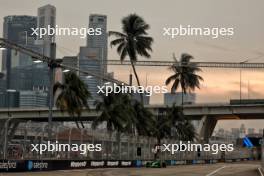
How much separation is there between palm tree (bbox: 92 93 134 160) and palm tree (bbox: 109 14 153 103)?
16200 mm

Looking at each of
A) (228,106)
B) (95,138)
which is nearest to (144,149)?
(95,138)

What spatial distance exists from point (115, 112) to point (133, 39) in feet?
66.4

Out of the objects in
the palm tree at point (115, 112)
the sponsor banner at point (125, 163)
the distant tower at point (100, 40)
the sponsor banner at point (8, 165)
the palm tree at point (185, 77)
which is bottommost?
the sponsor banner at point (125, 163)

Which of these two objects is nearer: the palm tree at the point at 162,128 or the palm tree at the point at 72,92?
the palm tree at the point at 72,92

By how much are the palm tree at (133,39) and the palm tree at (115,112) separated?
16.2 m

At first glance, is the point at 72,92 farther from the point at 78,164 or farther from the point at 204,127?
the point at 204,127

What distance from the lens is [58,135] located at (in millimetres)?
48062

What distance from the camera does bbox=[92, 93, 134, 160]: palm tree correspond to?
261 feet

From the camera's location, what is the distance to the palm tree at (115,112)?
7944cm

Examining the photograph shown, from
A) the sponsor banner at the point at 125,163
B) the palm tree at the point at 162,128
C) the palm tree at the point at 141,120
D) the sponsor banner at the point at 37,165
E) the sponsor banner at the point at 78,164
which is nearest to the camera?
the sponsor banner at the point at 37,165

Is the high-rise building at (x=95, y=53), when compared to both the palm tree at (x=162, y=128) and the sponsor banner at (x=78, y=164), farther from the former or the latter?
the sponsor banner at (x=78, y=164)

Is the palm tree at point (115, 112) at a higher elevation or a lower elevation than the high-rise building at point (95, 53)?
lower

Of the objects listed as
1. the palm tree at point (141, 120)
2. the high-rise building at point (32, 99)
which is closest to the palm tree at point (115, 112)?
the palm tree at point (141, 120)

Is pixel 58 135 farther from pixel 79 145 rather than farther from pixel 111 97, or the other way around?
pixel 111 97
